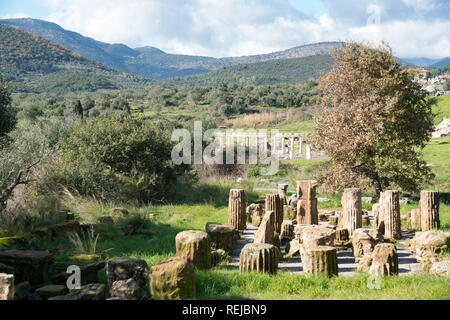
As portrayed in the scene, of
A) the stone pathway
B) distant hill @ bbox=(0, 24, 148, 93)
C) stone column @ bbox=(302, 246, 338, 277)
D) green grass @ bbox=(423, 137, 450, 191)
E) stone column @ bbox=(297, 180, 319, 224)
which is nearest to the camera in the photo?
stone column @ bbox=(302, 246, 338, 277)

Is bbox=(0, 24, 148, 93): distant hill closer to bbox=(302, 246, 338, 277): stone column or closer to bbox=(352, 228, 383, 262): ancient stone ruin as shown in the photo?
bbox=(352, 228, 383, 262): ancient stone ruin

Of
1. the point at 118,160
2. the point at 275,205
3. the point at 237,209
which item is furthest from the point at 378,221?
the point at 118,160

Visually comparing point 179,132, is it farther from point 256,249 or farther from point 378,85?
point 256,249

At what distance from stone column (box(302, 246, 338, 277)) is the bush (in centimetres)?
905

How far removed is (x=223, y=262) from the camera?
26.2 ft

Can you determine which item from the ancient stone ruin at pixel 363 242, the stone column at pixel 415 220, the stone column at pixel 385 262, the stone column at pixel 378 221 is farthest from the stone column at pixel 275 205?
the stone column at pixel 385 262

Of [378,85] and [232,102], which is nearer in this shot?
[378,85]

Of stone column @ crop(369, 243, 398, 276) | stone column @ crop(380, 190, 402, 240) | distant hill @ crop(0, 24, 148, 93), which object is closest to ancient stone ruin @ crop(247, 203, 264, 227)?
stone column @ crop(380, 190, 402, 240)

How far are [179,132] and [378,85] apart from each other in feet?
31.1

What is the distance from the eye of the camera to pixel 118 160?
15812 mm

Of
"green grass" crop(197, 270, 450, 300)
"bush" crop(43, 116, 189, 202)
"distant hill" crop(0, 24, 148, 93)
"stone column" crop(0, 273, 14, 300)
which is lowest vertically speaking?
"green grass" crop(197, 270, 450, 300)

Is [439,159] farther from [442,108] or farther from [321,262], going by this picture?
[442,108]

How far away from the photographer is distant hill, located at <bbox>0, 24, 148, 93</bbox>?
73.4m
